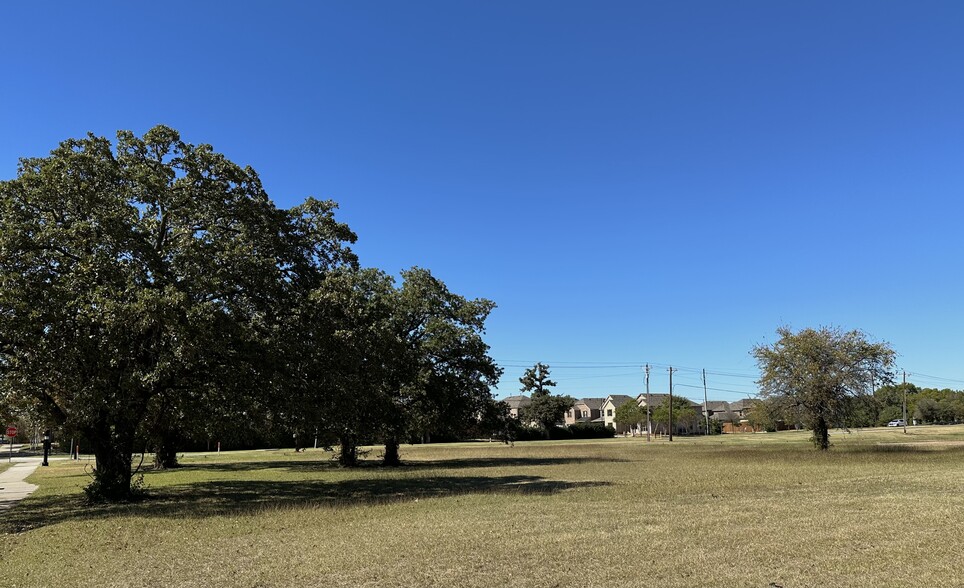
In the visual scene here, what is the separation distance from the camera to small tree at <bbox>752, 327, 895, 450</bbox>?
38594 millimetres

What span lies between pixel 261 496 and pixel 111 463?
457 cm

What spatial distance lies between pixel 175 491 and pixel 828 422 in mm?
Answer: 36802

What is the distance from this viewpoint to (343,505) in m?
16.9

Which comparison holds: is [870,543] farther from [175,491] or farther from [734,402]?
[734,402]

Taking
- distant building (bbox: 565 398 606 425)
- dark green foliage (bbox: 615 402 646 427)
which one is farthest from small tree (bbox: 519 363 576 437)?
distant building (bbox: 565 398 606 425)

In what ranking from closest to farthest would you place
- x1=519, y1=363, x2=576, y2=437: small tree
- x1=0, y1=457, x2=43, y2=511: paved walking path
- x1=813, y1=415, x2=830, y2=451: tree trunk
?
x1=0, y1=457, x2=43, y2=511: paved walking path → x1=813, y1=415, x2=830, y2=451: tree trunk → x1=519, y1=363, x2=576, y2=437: small tree

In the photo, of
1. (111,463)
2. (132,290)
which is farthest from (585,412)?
(132,290)

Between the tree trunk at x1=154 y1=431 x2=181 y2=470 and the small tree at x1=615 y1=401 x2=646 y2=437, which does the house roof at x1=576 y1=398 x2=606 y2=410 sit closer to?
the small tree at x1=615 y1=401 x2=646 y2=437

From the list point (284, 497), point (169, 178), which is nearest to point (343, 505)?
point (284, 497)

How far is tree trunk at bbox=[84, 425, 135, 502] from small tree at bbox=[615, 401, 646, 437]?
103 meters

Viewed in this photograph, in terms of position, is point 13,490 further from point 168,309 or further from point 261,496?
point 168,309

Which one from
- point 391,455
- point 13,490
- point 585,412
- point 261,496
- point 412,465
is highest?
point 261,496

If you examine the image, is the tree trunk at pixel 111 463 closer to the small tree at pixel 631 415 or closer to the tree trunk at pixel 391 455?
the tree trunk at pixel 391 455

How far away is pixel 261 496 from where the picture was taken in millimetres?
19953
